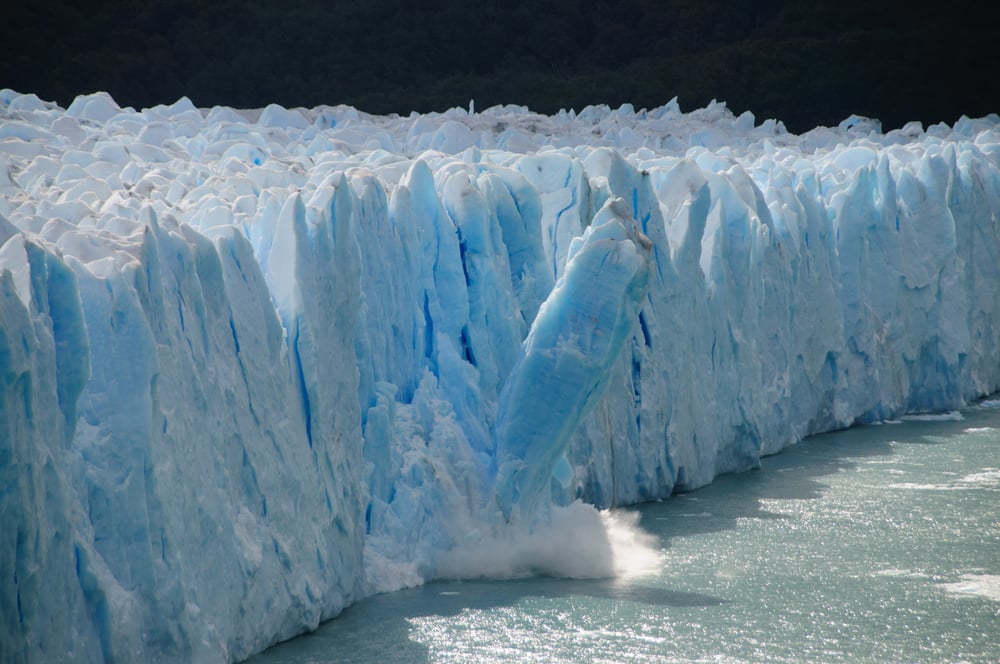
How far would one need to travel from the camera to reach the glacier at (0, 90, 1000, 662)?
18.4 ft

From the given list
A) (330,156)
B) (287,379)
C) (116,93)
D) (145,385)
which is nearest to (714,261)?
(330,156)

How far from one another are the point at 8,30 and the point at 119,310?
880 inches

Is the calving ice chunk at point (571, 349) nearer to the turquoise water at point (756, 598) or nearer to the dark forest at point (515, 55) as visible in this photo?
the turquoise water at point (756, 598)

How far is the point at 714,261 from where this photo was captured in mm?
11883

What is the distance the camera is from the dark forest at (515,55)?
27938 millimetres

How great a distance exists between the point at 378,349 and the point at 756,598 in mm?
2762

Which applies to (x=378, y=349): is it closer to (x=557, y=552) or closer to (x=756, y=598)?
(x=557, y=552)

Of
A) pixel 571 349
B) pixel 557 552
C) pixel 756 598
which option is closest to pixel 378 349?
pixel 571 349

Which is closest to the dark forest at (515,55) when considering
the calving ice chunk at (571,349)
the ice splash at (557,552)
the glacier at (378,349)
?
the glacier at (378,349)

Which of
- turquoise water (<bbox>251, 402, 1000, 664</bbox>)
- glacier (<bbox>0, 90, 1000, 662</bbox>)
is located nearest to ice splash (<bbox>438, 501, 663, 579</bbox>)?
glacier (<bbox>0, 90, 1000, 662</bbox>)

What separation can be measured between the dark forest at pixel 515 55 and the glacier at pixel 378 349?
13.7 meters

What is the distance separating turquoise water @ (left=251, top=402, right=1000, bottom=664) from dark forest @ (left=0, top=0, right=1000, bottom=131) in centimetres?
1888

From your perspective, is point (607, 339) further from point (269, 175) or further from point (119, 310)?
point (119, 310)

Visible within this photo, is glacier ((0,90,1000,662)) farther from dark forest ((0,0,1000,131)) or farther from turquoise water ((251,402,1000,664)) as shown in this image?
dark forest ((0,0,1000,131))
